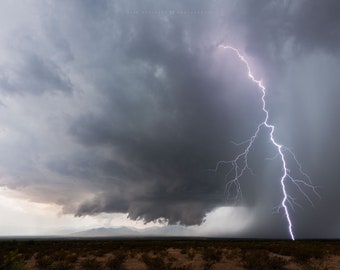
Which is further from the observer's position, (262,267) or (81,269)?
(81,269)

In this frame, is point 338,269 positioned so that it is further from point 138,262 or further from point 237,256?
point 138,262

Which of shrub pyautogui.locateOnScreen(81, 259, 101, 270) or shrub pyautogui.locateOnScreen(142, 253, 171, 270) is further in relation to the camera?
shrub pyautogui.locateOnScreen(81, 259, 101, 270)

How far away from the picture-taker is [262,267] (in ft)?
56.5

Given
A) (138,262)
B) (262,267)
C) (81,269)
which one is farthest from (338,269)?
(81,269)

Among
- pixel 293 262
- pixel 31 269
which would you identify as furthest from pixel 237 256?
pixel 31 269

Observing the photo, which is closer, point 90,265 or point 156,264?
point 156,264

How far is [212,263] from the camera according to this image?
1847cm

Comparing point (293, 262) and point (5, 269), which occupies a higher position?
point (293, 262)

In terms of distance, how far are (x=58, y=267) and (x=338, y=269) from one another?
1505 cm

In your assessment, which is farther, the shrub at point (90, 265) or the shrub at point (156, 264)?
the shrub at point (90, 265)

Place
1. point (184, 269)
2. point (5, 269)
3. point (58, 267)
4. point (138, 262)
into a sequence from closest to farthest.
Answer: point (5, 269)
point (184, 269)
point (58, 267)
point (138, 262)

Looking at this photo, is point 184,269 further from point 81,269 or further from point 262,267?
point 81,269

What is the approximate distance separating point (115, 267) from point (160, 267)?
257 cm

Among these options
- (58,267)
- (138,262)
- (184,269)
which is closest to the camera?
(184,269)
